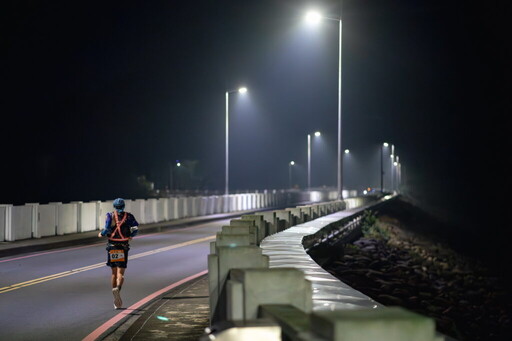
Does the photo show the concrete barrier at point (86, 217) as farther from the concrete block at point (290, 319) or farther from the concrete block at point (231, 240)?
the concrete block at point (290, 319)

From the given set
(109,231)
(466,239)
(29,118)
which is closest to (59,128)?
(29,118)

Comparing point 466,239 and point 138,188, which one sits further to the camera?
point 138,188

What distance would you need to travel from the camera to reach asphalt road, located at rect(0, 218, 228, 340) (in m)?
10.5

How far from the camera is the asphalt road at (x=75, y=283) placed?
34.3 feet

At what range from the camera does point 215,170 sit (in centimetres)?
14912

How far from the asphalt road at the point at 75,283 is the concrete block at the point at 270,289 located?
464cm

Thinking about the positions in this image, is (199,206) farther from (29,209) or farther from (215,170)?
(215,170)

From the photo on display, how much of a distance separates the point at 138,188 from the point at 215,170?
242 feet

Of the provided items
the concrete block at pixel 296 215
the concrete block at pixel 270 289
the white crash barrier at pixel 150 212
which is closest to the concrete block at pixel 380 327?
the concrete block at pixel 270 289

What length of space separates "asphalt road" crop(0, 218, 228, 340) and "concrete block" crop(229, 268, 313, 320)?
15.2ft

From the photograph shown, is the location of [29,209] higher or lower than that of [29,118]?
lower

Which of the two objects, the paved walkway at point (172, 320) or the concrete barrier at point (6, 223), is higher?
the concrete barrier at point (6, 223)

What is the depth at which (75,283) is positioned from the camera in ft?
49.5

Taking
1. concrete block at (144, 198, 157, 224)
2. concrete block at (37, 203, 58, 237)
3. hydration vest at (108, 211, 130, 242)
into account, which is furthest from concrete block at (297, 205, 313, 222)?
hydration vest at (108, 211, 130, 242)
